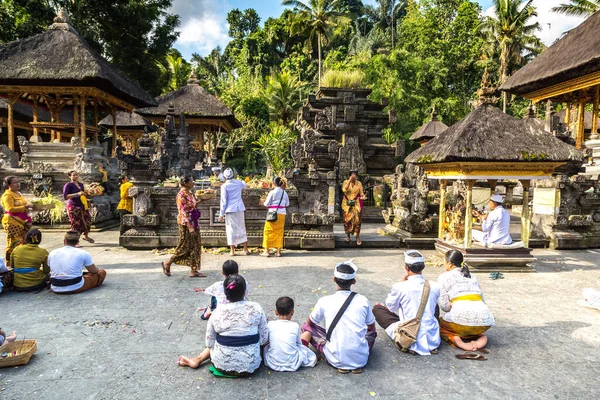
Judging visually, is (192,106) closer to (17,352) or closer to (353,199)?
(353,199)

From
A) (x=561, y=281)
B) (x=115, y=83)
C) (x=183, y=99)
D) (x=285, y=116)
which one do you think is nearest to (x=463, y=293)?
(x=561, y=281)

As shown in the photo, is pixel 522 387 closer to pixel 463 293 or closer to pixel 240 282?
pixel 463 293

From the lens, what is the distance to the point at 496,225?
7418 mm

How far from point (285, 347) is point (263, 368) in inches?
12.4

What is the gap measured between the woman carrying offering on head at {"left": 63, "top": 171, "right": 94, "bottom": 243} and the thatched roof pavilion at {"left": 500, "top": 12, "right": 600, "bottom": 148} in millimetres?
15200

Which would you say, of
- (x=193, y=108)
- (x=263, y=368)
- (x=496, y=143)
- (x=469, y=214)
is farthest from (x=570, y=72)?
(x=193, y=108)

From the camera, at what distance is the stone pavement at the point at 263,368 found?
3.26m

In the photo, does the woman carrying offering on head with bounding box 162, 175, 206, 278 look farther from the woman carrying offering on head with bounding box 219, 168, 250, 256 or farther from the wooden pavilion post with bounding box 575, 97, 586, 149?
the wooden pavilion post with bounding box 575, 97, 586, 149

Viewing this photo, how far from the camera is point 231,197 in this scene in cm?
812

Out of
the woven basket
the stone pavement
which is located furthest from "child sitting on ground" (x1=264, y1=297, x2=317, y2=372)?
the woven basket

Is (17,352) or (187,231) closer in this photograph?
(17,352)

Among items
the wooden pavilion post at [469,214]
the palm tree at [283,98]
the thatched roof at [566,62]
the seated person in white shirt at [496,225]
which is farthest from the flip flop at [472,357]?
the palm tree at [283,98]

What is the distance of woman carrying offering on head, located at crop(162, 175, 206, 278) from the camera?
641cm

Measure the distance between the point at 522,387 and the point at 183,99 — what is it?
816 inches
